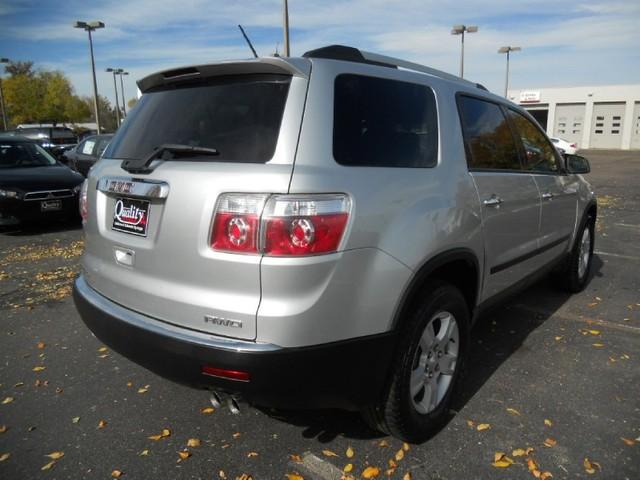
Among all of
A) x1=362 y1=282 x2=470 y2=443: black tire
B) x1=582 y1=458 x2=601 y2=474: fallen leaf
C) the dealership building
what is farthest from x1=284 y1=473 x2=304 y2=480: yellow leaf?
the dealership building

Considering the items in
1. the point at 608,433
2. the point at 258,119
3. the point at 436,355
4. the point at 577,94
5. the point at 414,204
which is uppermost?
the point at 577,94

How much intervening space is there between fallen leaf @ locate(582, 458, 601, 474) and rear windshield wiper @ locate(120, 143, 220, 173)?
229 centimetres

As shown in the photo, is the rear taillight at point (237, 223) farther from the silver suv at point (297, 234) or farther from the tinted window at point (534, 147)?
the tinted window at point (534, 147)

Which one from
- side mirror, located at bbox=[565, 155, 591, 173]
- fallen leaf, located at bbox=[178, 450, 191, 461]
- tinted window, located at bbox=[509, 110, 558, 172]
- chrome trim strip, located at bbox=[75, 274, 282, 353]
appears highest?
tinted window, located at bbox=[509, 110, 558, 172]

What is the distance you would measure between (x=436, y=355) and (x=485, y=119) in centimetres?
158

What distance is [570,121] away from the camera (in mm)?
48875

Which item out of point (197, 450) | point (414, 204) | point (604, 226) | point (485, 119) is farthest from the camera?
point (604, 226)

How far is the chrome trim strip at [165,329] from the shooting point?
6.54 ft

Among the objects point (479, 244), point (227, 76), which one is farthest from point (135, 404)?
point (479, 244)

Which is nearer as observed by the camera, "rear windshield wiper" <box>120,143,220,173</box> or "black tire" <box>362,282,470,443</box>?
"rear windshield wiper" <box>120,143,220,173</box>

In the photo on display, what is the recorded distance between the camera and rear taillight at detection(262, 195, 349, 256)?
1.96 m

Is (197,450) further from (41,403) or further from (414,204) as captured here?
(414,204)

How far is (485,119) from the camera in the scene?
328 centimetres

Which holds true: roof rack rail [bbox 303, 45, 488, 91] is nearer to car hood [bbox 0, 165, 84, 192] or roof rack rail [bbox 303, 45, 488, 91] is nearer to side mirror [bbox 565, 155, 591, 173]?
side mirror [bbox 565, 155, 591, 173]
